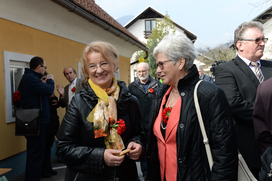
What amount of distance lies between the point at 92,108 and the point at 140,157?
0.64m

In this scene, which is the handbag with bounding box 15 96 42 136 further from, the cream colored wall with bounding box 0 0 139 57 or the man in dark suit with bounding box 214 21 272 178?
A: the man in dark suit with bounding box 214 21 272 178

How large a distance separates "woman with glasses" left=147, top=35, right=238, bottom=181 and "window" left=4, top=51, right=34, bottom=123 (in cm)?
376

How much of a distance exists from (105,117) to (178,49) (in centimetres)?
91

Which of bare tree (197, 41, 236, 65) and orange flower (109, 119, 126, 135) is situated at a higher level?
bare tree (197, 41, 236, 65)

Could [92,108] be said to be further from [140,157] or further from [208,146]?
[208,146]

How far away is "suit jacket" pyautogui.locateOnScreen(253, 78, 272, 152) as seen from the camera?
1.68m

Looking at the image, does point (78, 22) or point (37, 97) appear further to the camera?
point (78, 22)

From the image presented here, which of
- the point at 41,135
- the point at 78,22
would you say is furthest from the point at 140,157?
the point at 78,22

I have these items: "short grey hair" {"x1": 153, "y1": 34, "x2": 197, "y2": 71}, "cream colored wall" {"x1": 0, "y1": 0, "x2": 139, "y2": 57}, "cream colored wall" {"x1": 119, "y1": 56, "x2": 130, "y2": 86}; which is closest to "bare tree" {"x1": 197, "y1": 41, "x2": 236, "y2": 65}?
"cream colored wall" {"x1": 119, "y1": 56, "x2": 130, "y2": 86}

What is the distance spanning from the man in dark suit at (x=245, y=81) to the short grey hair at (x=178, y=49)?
567 millimetres

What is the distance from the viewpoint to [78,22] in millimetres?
7277

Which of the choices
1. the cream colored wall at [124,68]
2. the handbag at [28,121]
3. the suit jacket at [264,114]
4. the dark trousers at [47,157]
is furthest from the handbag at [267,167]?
the cream colored wall at [124,68]

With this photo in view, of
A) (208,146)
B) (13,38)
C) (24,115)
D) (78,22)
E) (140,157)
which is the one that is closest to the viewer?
(208,146)

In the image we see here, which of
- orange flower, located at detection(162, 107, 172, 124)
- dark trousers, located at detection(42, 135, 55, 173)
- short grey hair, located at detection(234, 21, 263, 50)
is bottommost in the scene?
dark trousers, located at detection(42, 135, 55, 173)
